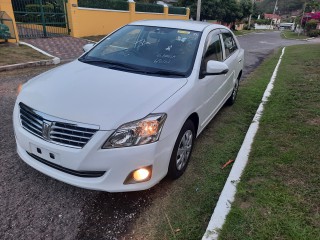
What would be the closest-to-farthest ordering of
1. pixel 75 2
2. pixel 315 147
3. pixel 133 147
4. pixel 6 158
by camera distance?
pixel 133 147, pixel 6 158, pixel 315 147, pixel 75 2

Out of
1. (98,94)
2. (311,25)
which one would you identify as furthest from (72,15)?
A: (311,25)

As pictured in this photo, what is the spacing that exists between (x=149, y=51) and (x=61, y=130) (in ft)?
5.66

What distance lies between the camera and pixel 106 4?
1582cm

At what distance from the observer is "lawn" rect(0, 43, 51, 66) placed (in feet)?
26.7

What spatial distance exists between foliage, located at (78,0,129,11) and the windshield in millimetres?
11578

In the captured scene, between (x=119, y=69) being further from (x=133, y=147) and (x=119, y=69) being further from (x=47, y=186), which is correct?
(x=47, y=186)

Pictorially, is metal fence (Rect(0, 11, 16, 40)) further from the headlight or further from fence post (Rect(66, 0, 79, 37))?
the headlight

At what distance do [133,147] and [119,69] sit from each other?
130 cm

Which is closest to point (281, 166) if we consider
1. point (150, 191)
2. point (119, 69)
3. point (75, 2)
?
Answer: point (150, 191)

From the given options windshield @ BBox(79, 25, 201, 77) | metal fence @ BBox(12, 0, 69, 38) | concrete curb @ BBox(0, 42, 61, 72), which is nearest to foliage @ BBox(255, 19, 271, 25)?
metal fence @ BBox(12, 0, 69, 38)

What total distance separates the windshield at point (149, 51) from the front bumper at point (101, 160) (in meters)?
1.12

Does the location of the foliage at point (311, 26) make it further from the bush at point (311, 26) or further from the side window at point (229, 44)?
the side window at point (229, 44)

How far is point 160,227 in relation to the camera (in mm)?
2527

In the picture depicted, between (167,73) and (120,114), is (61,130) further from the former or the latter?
(167,73)
